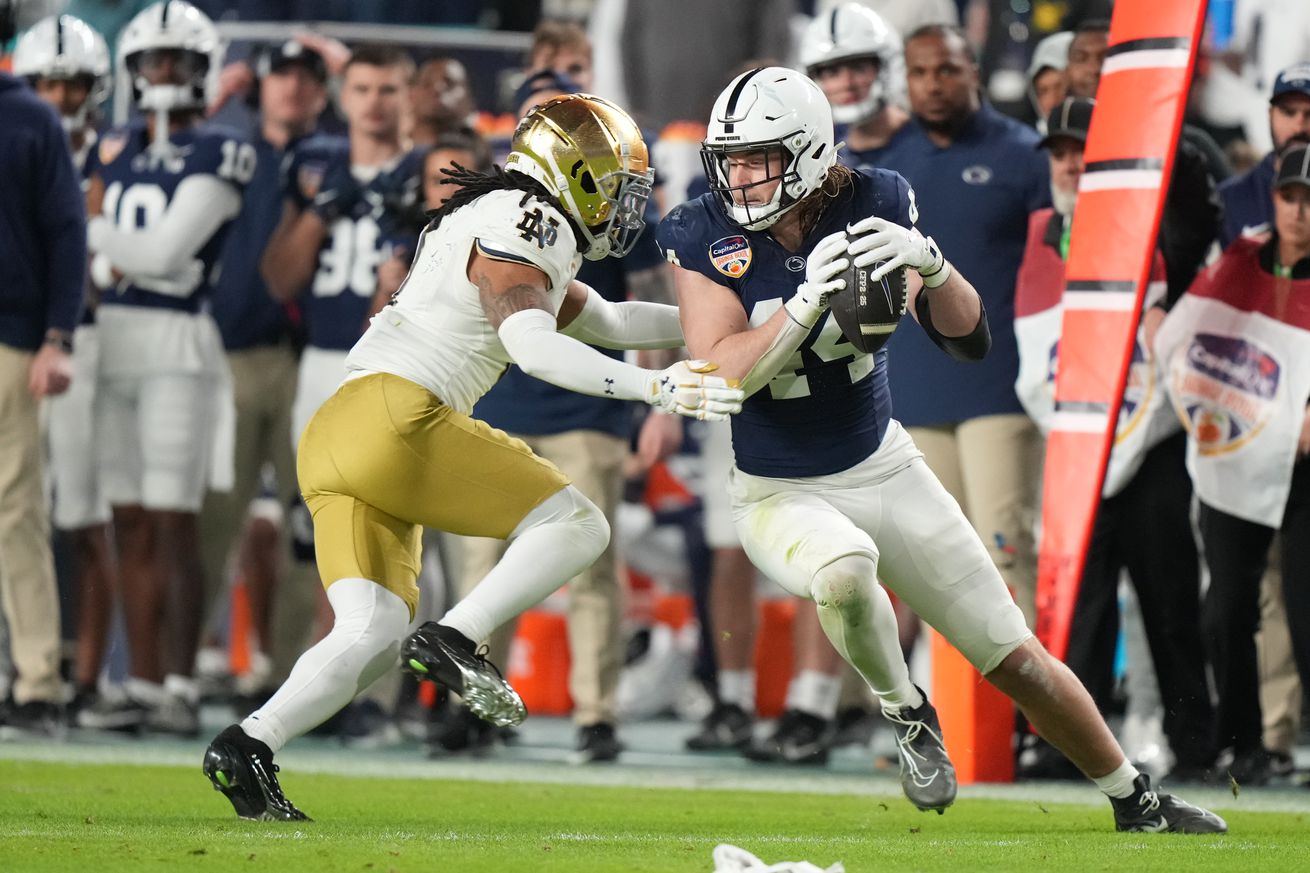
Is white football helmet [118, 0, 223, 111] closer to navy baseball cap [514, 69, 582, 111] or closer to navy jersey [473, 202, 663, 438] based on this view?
navy baseball cap [514, 69, 582, 111]

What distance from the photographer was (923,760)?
4.86 m

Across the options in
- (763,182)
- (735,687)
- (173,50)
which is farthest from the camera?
(173,50)

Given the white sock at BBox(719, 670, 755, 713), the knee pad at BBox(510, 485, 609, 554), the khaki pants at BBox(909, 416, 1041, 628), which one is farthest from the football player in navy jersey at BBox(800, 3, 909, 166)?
the knee pad at BBox(510, 485, 609, 554)

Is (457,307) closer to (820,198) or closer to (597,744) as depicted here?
(820,198)

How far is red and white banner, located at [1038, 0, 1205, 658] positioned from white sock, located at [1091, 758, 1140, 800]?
1492 millimetres

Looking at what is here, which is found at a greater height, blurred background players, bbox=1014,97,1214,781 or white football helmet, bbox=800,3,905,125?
white football helmet, bbox=800,3,905,125

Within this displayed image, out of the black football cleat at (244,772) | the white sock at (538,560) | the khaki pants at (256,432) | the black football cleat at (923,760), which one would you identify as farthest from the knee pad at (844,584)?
the khaki pants at (256,432)

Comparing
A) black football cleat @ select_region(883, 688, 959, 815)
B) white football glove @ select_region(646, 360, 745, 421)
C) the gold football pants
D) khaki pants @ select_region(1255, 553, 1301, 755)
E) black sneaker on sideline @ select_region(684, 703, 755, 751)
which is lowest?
black sneaker on sideline @ select_region(684, 703, 755, 751)

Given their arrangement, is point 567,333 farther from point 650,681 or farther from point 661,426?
point 650,681

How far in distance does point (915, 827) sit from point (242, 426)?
12.7 feet

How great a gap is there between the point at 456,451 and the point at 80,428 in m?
3.65

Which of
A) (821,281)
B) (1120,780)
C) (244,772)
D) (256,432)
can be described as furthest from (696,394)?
(256,432)

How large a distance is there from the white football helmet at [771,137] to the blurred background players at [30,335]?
345 cm

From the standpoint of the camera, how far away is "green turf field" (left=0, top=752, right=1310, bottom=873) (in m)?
4.38
